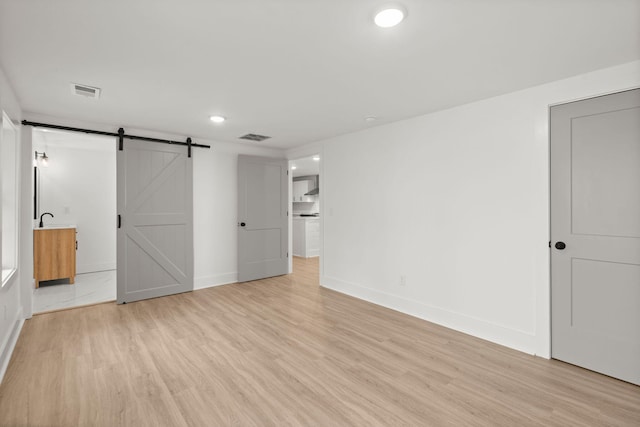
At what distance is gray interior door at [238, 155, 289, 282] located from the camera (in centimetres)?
530

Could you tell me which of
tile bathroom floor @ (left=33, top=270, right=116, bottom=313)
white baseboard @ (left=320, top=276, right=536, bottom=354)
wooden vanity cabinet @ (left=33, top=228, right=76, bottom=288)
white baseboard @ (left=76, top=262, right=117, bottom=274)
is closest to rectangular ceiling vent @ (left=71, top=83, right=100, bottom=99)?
tile bathroom floor @ (left=33, top=270, right=116, bottom=313)

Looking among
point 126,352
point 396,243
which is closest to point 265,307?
point 126,352

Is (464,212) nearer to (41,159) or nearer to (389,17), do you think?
(389,17)

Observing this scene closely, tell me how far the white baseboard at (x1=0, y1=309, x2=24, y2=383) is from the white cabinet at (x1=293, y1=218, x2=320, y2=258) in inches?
208

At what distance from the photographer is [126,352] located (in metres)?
2.78

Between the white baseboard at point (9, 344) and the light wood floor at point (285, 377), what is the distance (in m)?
0.06

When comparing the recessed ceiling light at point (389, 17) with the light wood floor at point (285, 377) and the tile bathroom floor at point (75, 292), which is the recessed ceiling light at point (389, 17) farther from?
the tile bathroom floor at point (75, 292)

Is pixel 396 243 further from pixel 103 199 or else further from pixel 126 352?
pixel 103 199

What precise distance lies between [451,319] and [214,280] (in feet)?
11.9

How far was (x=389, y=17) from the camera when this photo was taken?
5.65ft

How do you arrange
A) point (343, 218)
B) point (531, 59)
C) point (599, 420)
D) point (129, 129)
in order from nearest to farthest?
point (599, 420)
point (531, 59)
point (129, 129)
point (343, 218)

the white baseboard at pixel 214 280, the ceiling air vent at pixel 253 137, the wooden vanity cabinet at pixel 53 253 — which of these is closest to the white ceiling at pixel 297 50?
the ceiling air vent at pixel 253 137

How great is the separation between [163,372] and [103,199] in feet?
17.2

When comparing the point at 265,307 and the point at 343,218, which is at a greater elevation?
the point at 343,218
